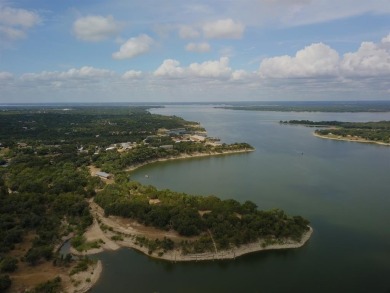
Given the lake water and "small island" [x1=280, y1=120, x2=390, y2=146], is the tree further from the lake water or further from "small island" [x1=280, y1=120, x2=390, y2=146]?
"small island" [x1=280, y1=120, x2=390, y2=146]

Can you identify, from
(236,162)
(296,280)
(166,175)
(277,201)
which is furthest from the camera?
(236,162)

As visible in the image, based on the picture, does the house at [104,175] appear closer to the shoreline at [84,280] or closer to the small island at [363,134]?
the shoreline at [84,280]

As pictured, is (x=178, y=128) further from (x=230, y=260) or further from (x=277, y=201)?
(x=230, y=260)

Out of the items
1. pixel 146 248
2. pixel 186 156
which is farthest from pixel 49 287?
pixel 186 156

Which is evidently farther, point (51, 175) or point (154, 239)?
point (51, 175)

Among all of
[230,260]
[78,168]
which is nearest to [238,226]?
[230,260]

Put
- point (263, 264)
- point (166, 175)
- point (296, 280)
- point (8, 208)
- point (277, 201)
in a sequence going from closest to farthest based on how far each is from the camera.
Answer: point (296, 280) < point (263, 264) < point (8, 208) < point (277, 201) < point (166, 175)
